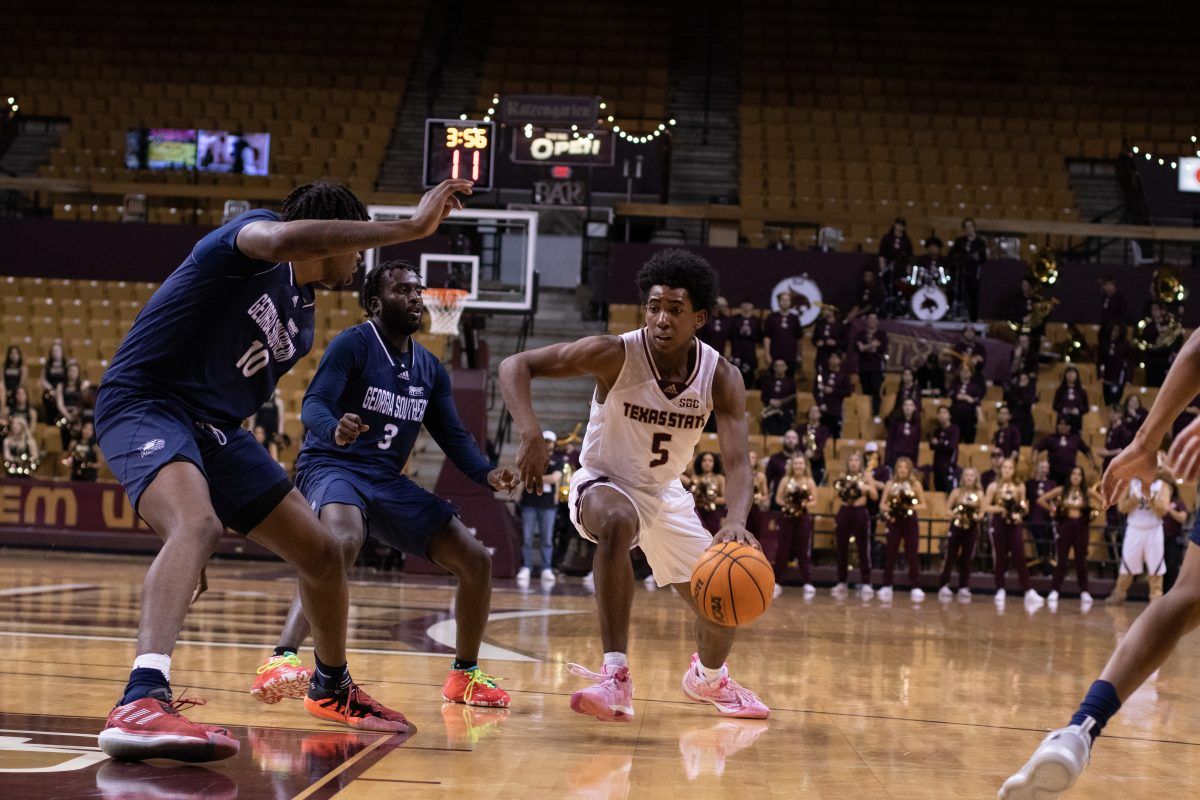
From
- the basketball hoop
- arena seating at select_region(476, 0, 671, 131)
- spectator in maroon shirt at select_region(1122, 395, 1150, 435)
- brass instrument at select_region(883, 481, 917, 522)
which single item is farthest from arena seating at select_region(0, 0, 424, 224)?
spectator in maroon shirt at select_region(1122, 395, 1150, 435)

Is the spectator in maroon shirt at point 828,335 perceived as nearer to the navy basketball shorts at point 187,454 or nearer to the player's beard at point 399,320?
the player's beard at point 399,320

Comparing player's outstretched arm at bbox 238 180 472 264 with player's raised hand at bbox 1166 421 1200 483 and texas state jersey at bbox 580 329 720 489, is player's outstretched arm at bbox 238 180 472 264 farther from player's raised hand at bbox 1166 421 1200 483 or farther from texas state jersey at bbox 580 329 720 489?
player's raised hand at bbox 1166 421 1200 483

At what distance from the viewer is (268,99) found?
25500 mm

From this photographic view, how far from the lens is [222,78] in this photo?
2612 centimetres

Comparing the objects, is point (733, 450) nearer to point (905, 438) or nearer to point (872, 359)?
Answer: point (905, 438)

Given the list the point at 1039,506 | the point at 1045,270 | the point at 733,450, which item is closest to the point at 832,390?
the point at 1039,506

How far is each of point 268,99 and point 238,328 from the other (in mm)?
22451

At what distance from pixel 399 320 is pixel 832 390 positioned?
40.4 feet

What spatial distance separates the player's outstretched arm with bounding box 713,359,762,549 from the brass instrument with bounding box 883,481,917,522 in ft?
33.2

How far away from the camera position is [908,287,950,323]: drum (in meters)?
19.4

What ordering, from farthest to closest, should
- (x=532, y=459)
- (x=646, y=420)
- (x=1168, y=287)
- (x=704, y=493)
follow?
(x=1168, y=287), (x=704, y=493), (x=646, y=420), (x=532, y=459)

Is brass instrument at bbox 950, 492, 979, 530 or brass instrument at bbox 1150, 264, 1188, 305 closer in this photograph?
brass instrument at bbox 950, 492, 979, 530

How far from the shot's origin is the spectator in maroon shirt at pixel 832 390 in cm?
1767

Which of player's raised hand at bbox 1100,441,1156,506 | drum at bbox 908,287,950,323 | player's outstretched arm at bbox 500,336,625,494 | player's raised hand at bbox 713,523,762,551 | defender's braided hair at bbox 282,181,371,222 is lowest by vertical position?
player's raised hand at bbox 713,523,762,551
